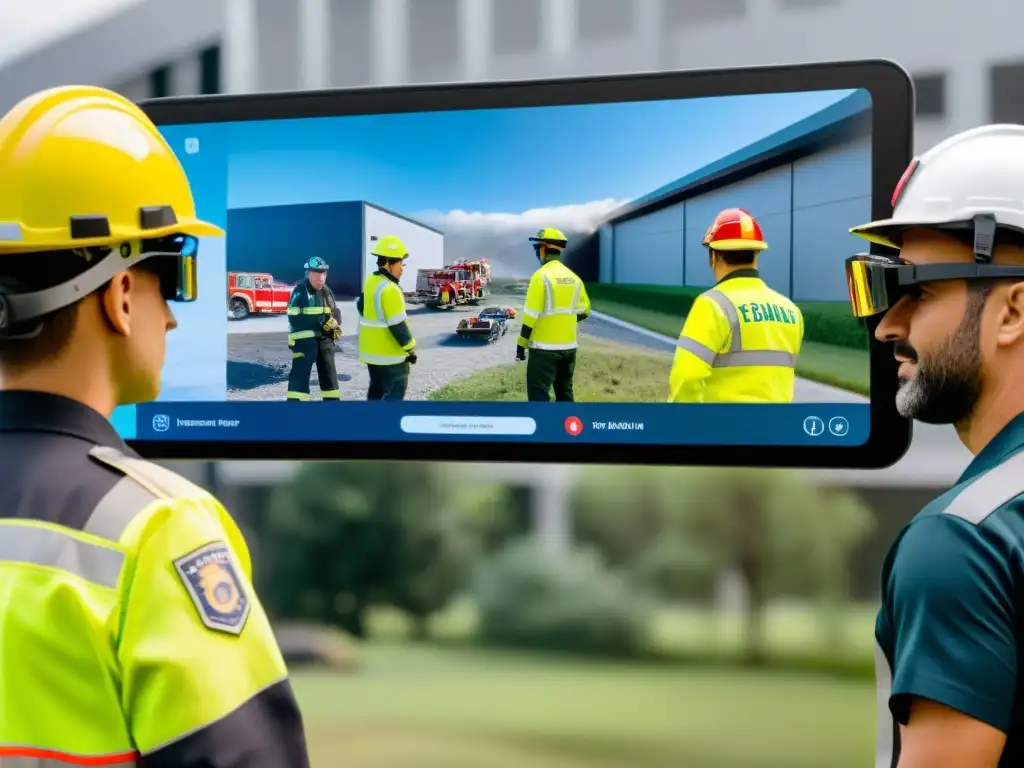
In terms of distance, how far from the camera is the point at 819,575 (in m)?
19.7

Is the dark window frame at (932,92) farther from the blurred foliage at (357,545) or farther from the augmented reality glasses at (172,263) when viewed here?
the augmented reality glasses at (172,263)

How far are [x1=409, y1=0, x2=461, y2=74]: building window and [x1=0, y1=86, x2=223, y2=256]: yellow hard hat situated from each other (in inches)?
798

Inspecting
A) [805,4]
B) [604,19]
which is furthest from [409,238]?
[604,19]

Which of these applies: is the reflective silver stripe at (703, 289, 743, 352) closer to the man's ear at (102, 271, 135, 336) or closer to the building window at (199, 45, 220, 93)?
the man's ear at (102, 271, 135, 336)

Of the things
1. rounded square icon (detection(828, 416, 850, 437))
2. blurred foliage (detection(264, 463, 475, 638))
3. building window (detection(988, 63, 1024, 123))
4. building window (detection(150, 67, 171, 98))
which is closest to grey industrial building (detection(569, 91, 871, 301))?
rounded square icon (detection(828, 416, 850, 437))

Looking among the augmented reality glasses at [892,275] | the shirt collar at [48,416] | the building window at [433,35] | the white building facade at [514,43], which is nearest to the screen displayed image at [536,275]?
the augmented reality glasses at [892,275]

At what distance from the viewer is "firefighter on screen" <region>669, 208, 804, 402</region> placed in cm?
234

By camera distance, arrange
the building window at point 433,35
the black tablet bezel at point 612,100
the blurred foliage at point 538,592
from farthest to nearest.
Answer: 1. the building window at point 433,35
2. the blurred foliage at point 538,592
3. the black tablet bezel at point 612,100

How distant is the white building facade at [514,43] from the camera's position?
18000mm

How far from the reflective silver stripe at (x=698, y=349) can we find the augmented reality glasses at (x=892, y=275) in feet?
1.01

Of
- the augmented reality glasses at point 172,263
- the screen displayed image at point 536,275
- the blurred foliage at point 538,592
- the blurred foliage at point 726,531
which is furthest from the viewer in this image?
the blurred foliage at point 538,592

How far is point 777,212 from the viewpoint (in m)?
2.41

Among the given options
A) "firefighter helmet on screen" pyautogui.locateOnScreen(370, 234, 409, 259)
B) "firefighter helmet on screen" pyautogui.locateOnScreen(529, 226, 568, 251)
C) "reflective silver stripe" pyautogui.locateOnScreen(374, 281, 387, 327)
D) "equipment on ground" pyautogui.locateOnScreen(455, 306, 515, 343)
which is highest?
"firefighter helmet on screen" pyautogui.locateOnScreen(529, 226, 568, 251)

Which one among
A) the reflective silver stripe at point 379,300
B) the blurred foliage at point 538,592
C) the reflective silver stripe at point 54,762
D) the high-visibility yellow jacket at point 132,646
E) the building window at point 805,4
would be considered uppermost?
the building window at point 805,4
